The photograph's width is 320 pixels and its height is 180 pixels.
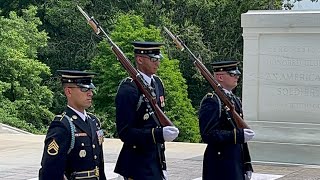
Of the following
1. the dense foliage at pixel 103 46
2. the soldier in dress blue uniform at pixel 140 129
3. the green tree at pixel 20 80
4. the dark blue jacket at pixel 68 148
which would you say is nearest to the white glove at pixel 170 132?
the soldier in dress blue uniform at pixel 140 129

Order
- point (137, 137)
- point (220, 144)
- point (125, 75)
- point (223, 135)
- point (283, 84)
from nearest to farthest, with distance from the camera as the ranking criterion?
point (137, 137) → point (223, 135) → point (220, 144) → point (283, 84) → point (125, 75)

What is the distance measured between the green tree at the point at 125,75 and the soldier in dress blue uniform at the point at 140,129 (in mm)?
17546

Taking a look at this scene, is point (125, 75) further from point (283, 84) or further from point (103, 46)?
point (283, 84)

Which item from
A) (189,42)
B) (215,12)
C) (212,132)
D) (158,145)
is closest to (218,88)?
(212,132)

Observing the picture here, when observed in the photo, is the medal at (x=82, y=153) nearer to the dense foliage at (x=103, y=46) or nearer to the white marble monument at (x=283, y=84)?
the white marble monument at (x=283, y=84)

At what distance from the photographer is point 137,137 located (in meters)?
4.79

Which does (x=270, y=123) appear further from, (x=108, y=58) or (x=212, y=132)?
(x=108, y=58)

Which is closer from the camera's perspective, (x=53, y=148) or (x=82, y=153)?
(x=53, y=148)

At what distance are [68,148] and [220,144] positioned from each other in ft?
4.96

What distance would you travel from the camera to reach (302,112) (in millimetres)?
10336

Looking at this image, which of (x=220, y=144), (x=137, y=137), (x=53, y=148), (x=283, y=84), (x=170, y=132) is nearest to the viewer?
(x=53, y=148)

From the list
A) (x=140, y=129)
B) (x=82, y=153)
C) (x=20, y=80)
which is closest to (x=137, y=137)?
(x=140, y=129)

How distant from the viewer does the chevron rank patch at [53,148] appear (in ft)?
13.3

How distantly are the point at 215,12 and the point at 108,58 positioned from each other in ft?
23.9
